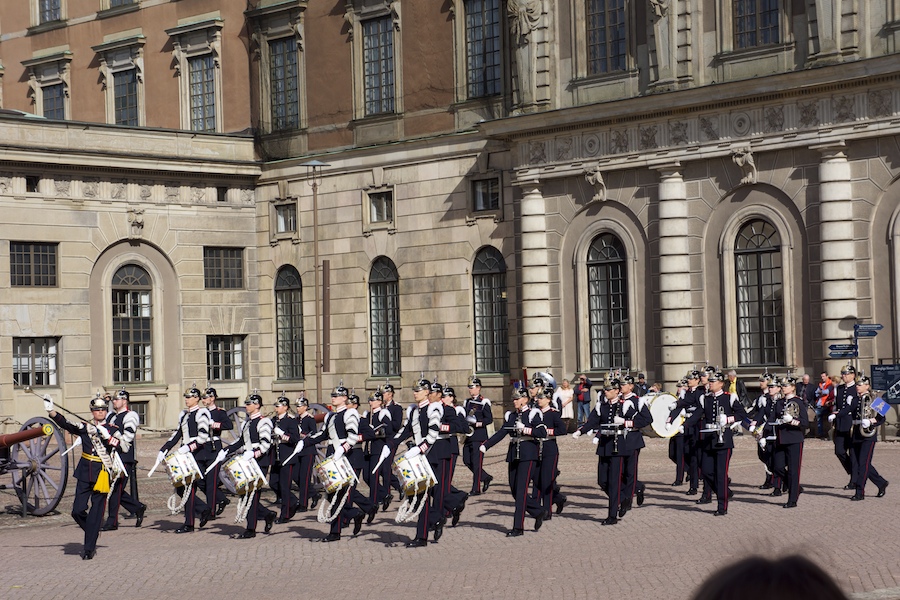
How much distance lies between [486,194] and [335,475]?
65.2ft

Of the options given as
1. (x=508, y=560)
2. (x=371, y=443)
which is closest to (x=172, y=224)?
(x=371, y=443)

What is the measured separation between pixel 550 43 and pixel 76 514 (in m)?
21.1

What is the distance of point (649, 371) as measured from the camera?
1300 inches

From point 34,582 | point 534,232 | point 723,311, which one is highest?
point 534,232

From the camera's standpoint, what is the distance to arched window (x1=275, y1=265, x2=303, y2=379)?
40500mm

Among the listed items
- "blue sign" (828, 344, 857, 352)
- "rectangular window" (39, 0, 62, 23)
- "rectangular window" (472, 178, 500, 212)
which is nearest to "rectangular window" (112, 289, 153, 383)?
"rectangular window" (472, 178, 500, 212)

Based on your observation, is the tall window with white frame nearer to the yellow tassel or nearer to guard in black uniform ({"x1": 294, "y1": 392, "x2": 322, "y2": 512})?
guard in black uniform ({"x1": 294, "y1": 392, "x2": 322, "y2": 512})

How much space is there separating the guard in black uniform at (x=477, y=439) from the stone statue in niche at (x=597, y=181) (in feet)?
36.3

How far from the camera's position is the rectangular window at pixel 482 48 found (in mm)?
36375

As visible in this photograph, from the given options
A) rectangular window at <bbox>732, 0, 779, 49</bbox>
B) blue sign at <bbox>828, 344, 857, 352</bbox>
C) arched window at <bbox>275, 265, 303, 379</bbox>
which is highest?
rectangular window at <bbox>732, 0, 779, 49</bbox>

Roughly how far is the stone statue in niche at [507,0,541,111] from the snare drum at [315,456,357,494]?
61.7 feet

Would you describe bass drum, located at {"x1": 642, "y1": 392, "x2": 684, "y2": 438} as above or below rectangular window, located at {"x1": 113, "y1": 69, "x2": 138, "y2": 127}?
below

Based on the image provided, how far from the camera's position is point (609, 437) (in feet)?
62.0

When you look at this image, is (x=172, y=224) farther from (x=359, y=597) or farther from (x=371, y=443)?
(x=359, y=597)
